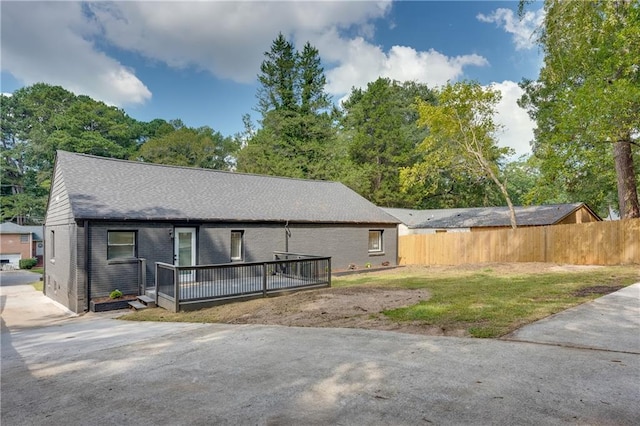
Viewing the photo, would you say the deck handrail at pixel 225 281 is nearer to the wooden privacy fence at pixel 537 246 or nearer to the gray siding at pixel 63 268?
the gray siding at pixel 63 268

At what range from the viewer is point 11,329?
9.70m

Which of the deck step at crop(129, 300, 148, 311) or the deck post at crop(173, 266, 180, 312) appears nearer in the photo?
the deck post at crop(173, 266, 180, 312)

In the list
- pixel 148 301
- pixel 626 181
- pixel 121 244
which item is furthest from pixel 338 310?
pixel 626 181

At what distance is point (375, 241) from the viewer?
20.2 meters

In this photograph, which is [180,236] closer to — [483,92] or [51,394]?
[51,394]

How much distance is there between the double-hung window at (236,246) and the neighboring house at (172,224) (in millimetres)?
41

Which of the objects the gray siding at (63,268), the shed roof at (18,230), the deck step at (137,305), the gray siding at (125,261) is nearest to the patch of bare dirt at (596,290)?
the deck step at (137,305)

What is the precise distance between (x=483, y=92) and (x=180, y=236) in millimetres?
17664

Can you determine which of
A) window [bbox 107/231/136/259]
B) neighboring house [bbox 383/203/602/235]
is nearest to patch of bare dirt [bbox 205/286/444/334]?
window [bbox 107/231/136/259]

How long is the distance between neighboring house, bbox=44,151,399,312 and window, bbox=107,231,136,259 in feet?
0.10

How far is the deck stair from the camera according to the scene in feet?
35.2

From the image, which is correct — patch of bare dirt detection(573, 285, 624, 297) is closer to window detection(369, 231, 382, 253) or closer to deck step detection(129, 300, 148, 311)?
window detection(369, 231, 382, 253)

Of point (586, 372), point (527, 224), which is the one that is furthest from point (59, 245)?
point (527, 224)

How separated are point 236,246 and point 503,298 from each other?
10.2 meters
